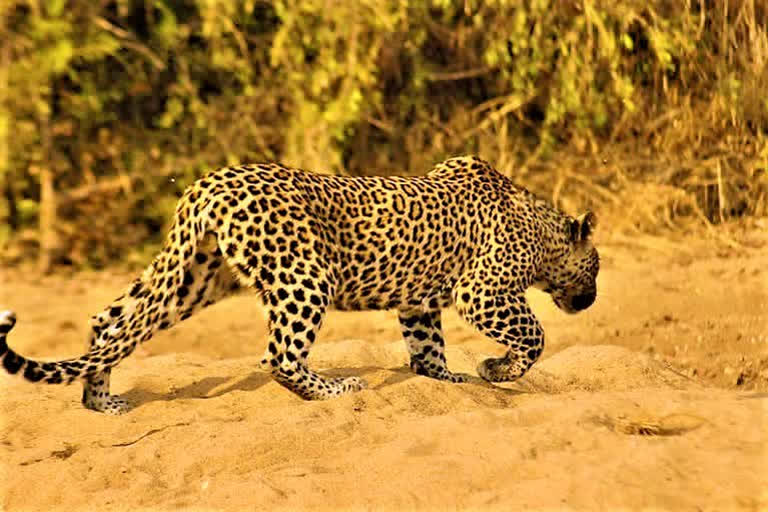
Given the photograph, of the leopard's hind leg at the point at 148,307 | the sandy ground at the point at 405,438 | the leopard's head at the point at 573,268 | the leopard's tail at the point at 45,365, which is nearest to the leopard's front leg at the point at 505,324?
the sandy ground at the point at 405,438

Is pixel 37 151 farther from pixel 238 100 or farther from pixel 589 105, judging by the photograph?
pixel 589 105

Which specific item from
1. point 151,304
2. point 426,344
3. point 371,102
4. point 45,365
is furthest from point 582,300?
point 371,102

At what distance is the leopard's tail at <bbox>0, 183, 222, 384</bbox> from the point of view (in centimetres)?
624

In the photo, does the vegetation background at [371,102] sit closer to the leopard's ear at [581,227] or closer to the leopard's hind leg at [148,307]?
the leopard's ear at [581,227]

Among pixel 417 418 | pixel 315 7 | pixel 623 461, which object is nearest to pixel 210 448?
pixel 417 418

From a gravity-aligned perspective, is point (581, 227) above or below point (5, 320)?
above

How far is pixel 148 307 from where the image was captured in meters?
6.30

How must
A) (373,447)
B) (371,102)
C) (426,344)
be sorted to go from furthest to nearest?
(371,102), (426,344), (373,447)

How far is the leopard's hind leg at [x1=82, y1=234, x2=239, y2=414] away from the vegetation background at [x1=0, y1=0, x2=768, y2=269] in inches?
184

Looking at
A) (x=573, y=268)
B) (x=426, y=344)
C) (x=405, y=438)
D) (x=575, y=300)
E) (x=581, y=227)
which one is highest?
(x=581, y=227)

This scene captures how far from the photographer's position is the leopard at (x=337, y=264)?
20.5 ft

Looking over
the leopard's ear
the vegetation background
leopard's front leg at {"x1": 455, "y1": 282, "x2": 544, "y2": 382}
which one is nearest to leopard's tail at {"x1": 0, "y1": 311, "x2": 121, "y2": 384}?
leopard's front leg at {"x1": 455, "y1": 282, "x2": 544, "y2": 382}

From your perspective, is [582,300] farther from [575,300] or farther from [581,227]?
[581,227]

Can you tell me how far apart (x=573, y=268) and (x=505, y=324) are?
0.92 m
